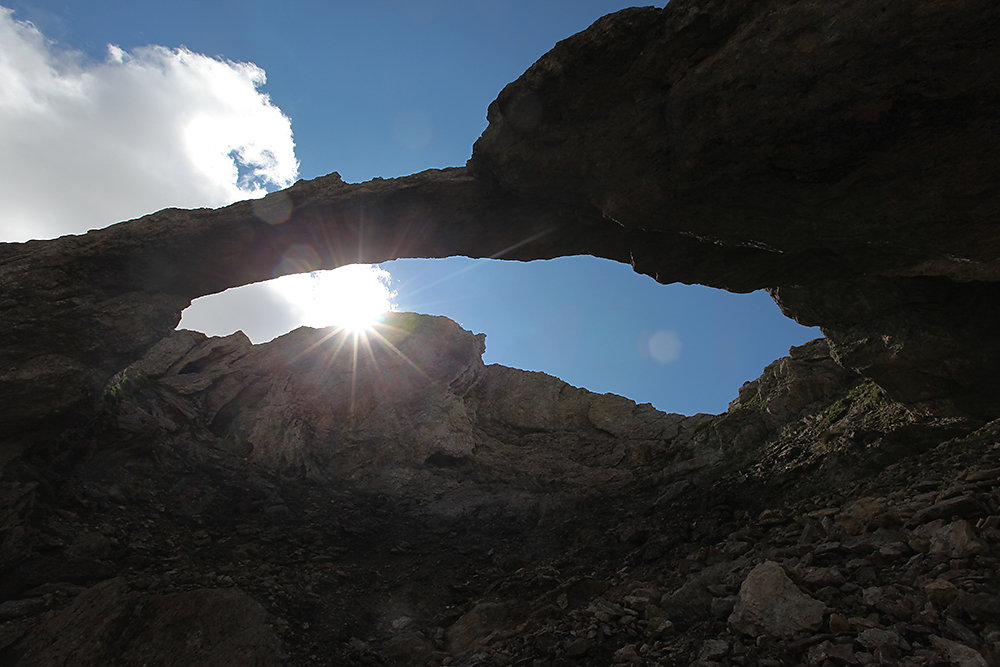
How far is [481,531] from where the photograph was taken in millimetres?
15570

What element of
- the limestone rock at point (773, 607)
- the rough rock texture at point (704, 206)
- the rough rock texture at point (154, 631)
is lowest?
the limestone rock at point (773, 607)

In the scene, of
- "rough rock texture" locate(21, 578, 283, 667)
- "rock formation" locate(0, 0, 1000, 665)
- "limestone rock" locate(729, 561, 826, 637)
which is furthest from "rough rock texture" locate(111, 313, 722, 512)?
"limestone rock" locate(729, 561, 826, 637)

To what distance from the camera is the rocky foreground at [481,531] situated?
6.00m

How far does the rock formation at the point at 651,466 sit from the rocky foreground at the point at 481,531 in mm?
68

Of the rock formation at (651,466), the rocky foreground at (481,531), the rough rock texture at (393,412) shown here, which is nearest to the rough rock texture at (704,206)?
the rock formation at (651,466)

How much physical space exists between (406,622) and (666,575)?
5495 millimetres

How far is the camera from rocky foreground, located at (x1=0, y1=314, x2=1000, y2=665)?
5996 mm

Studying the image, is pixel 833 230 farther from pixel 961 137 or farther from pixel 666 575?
pixel 666 575

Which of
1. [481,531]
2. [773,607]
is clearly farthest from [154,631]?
[773,607]

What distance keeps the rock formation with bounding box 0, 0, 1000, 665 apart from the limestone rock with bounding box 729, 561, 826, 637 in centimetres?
4

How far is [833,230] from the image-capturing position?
8594 mm

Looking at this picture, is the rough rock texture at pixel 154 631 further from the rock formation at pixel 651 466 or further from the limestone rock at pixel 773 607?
the limestone rock at pixel 773 607

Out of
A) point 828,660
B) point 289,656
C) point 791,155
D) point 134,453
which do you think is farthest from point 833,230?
point 134,453

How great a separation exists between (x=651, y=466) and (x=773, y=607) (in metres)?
13.2
